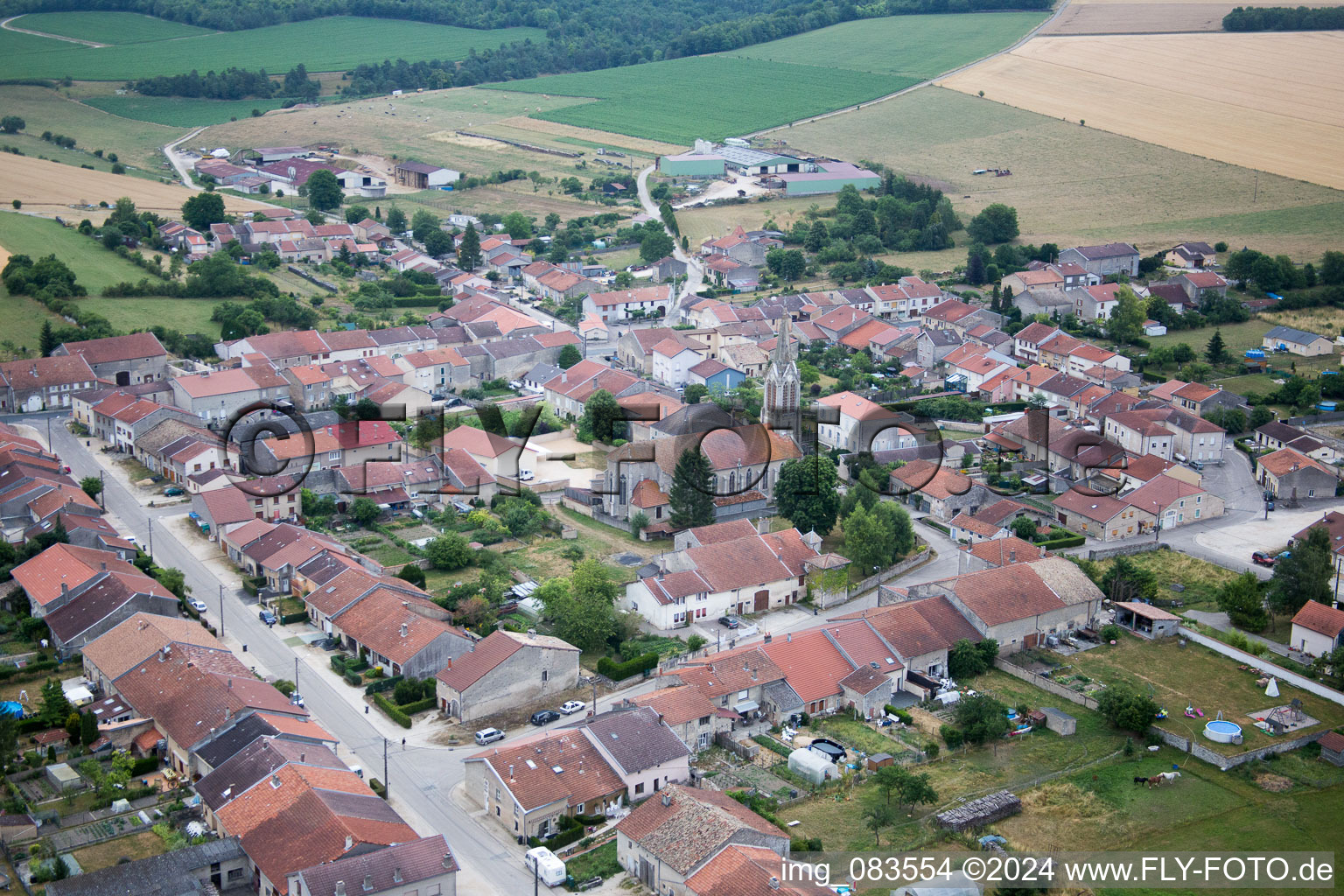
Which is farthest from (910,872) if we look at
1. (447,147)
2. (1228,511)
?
(447,147)

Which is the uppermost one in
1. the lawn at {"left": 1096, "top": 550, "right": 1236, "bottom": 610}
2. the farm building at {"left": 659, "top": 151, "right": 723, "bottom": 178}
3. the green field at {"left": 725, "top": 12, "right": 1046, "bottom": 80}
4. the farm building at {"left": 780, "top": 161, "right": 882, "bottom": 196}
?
the green field at {"left": 725, "top": 12, "right": 1046, "bottom": 80}

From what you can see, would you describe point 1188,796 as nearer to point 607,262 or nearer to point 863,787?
point 863,787

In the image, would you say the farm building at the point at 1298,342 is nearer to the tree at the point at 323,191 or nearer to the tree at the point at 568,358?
the tree at the point at 568,358

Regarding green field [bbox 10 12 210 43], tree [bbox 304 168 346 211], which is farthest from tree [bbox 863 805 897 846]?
green field [bbox 10 12 210 43]

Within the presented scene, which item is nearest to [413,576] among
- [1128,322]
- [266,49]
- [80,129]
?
[1128,322]

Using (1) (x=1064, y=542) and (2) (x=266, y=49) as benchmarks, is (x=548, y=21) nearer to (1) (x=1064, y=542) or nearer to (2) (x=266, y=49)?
(2) (x=266, y=49)

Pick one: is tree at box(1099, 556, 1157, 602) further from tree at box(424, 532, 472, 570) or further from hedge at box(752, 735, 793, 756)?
tree at box(424, 532, 472, 570)
